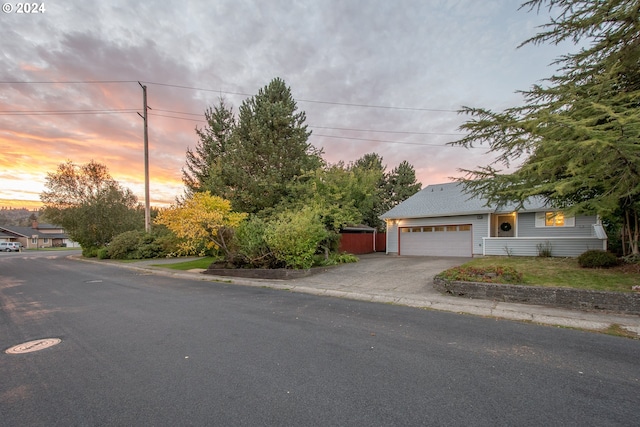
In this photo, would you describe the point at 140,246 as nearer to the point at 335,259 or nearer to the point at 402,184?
the point at 335,259

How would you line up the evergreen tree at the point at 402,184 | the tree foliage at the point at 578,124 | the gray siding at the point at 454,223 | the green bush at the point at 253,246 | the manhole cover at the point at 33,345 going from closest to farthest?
the manhole cover at the point at 33,345, the tree foliage at the point at 578,124, the green bush at the point at 253,246, the gray siding at the point at 454,223, the evergreen tree at the point at 402,184

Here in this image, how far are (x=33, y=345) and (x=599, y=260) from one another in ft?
44.6

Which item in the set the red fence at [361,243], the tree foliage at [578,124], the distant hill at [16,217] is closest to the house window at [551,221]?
the tree foliage at [578,124]

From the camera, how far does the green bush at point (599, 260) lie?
882 cm

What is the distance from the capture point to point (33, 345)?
4609mm

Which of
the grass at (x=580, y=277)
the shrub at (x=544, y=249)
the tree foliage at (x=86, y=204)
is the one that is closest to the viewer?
the grass at (x=580, y=277)

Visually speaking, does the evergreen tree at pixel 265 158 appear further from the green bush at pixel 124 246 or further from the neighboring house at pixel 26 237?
the neighboring house at pixel 26 237

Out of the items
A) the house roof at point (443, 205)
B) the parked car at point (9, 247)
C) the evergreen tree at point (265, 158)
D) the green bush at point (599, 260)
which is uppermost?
the evergreen tree at point (265, 158)

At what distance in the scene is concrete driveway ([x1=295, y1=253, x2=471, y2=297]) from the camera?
8.98 metres

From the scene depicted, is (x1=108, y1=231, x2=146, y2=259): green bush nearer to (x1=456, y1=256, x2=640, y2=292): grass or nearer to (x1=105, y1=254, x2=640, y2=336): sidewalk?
(x1=105, y1=254, x2=640, y2=336): sidewalk

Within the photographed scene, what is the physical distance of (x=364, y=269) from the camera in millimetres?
12875

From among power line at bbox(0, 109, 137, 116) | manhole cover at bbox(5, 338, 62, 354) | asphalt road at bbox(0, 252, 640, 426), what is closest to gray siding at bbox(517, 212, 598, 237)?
asphalt road at bbox(0, 252, 640, 426)

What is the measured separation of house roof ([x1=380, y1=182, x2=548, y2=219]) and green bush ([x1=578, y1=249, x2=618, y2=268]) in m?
6.48

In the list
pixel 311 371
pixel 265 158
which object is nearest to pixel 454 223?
pixel 265 158
